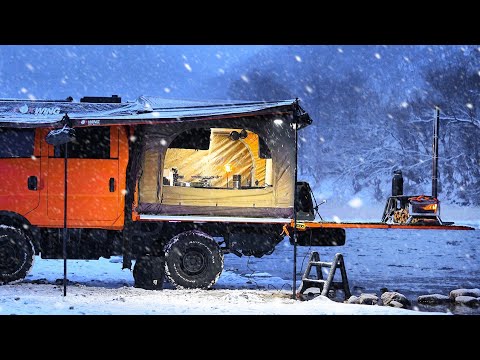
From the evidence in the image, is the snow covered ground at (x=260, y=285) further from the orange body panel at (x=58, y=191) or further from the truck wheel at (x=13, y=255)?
the orange body panel at (x=58, y=191)

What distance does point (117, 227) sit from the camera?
11844mm

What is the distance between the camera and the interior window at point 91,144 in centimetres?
1188

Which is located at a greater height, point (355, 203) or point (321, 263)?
point (321, 263)

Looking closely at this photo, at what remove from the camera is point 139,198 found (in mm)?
11766

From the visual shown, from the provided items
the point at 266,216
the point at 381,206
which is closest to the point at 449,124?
the point at 381,206

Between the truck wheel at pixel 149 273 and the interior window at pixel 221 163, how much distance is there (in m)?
2.51

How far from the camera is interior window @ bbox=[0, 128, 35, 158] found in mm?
11836

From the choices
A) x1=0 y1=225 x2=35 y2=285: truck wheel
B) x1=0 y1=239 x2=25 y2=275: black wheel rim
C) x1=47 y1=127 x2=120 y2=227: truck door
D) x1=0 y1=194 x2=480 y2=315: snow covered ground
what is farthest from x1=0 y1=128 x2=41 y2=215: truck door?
x1=0 y1=194 x2=480 y2=315: snow covered ground

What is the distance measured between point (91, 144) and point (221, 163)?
386cm

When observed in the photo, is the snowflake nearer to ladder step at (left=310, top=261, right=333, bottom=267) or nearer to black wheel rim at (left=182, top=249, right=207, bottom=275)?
ladder step at (left=310, top=261, right=333, bottom=267)

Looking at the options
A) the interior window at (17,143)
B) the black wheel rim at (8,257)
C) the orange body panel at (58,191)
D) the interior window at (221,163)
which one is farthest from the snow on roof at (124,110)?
the black wheel rim at (8,257)

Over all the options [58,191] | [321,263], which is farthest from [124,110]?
[321,263]

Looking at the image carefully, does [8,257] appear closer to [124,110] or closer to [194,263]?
[194,263]

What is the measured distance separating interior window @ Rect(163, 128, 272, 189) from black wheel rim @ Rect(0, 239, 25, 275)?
348 cm
